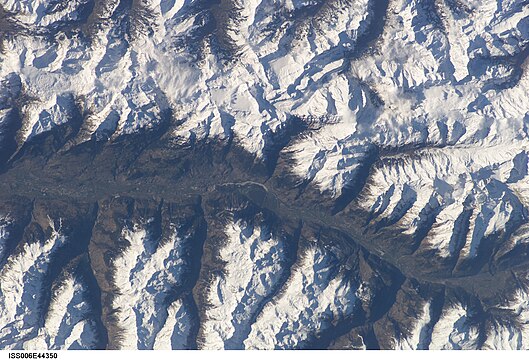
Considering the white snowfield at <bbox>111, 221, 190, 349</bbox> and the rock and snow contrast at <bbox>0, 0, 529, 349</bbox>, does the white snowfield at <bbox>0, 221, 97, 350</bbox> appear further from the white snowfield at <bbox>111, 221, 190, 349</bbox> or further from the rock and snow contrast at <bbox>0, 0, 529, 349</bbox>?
the white snowfield at <bbox>111, 221, 190, 349</bbox>

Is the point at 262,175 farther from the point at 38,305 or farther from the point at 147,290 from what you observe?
the point at 38,305

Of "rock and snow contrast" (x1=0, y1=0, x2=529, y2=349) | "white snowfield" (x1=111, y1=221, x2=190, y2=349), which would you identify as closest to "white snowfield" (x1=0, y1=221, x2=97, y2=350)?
"rock and snow contrast" (x1=0, y1=0, x2=529, y2=349)

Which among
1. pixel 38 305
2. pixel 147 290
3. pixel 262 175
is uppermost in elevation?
pixel 262 175

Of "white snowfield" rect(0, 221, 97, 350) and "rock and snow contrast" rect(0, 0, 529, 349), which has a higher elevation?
"rock and snow contrast" rect(0, 0, 529, 349)

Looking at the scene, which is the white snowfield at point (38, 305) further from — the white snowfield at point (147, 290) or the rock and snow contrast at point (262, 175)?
the white snowfield at point (147, 290)

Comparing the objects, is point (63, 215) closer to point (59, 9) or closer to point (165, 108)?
point (165, 108)

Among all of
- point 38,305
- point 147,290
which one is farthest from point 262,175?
point 38,305

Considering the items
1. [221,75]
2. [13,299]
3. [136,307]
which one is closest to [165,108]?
[221,75]

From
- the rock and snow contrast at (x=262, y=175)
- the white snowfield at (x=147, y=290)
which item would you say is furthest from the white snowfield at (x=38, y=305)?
the white snowfield at (x=147, y=290)

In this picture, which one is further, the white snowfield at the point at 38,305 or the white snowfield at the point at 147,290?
the white snowfield at the point at 147,290
